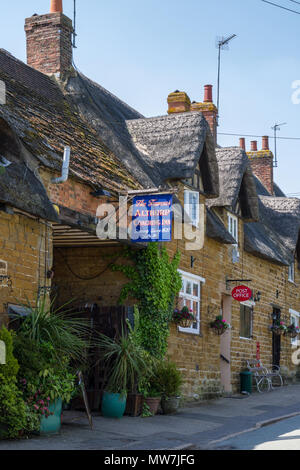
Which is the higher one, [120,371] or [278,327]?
[278,327]

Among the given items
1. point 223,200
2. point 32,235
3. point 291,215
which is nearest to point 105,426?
point 32,235

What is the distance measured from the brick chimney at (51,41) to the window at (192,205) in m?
4.48

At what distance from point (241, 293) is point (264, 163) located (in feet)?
42.6

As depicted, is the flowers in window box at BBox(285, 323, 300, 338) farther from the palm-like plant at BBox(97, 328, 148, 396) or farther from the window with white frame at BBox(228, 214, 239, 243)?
the palm-like plant at BBox(97, 328, 148, 396)

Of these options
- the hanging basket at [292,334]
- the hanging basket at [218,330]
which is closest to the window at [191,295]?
the hanging basket at [218,330]

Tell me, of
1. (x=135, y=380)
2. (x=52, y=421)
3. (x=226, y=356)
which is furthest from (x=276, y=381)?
(x=52, y=421)

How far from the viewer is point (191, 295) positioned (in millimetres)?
17094

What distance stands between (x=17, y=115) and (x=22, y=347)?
16.7ft

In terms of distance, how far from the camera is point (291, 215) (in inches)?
1062

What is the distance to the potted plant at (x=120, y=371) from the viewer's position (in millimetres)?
12812

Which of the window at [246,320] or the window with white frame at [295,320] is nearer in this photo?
the window at [246,320]

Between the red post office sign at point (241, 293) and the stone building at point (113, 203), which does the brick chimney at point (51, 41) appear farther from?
the red post office sign at point (241, 293)

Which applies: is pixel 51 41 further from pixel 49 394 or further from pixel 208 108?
pixel 49 394
